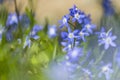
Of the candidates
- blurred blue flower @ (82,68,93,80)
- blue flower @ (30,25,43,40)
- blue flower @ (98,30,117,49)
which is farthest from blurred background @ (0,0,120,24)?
blurred blue flower @ (82,68,93,80)

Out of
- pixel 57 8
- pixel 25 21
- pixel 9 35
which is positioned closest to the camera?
pixel 9 35

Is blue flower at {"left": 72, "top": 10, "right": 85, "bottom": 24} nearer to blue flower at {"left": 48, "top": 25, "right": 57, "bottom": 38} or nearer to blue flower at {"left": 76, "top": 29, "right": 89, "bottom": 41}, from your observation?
blue flower at {"left": 76, "top": 29, "right": 89, "bottom": 41}

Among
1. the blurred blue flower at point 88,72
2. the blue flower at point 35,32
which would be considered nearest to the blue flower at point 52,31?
the blue flower at point 35,32

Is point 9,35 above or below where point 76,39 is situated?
above

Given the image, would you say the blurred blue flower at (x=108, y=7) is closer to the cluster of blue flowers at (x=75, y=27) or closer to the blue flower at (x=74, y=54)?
the cluster of blue flowers at (x=75, y=27)

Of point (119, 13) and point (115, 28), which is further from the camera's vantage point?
point (119, 13)

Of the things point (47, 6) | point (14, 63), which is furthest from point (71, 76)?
point (47, 6)

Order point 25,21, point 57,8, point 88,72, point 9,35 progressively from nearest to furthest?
point 88,72 < point 9,35 < point 25,21 < point 57,8

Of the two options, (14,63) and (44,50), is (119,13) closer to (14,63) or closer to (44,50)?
(44,50)

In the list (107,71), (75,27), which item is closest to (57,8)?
(75,27)

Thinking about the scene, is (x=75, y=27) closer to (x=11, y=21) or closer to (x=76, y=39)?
(x=76, y=39)

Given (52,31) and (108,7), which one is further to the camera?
(52,31)
